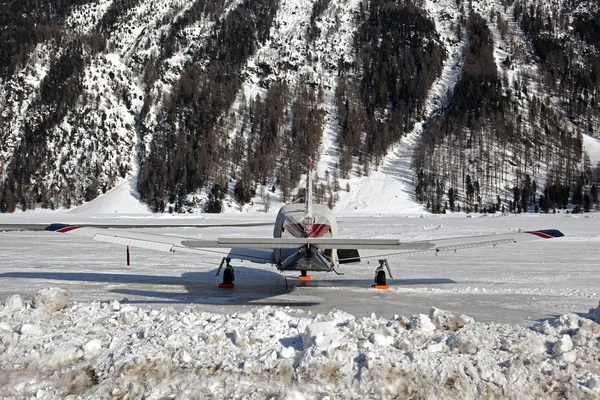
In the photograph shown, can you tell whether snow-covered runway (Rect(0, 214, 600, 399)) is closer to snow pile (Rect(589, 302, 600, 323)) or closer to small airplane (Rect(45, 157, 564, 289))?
snow pile (Rect(589, 302, 600, 323))

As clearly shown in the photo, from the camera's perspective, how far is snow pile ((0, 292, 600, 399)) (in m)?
6.14

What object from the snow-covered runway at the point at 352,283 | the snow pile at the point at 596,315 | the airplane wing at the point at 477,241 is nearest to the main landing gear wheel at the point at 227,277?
the snow-covered runway at the point at 352,283

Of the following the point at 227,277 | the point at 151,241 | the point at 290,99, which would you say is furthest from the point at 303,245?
the point at 290,99

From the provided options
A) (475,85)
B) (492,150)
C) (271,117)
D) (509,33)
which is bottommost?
(492,150)

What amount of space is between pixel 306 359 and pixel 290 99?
14707 centimetres

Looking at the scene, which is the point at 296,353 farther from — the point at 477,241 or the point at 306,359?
the point at 477,241

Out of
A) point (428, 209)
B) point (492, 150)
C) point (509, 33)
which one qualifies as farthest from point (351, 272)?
point (509, 33)

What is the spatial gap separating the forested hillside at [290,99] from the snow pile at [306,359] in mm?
99591

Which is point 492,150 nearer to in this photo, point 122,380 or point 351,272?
point 351,272

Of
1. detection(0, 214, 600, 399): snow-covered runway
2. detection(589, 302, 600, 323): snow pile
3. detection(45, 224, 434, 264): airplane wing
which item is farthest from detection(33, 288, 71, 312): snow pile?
detection(589, 302, 600, 323): snow pile

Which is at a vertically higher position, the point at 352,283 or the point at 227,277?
the point at 227,277

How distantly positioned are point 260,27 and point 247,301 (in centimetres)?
17659

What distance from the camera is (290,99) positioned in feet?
492

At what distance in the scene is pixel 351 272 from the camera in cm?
1809
